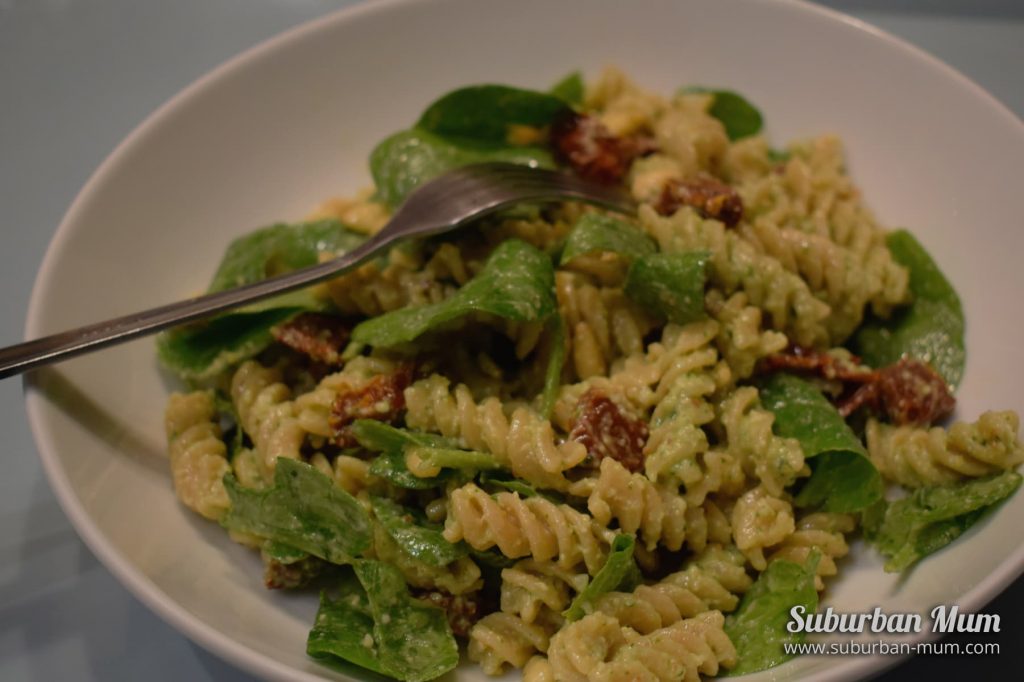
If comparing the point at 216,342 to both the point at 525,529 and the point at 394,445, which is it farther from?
the point at 525,529

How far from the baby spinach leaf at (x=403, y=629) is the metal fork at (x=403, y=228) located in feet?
2.39

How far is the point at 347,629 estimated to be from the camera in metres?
1.93

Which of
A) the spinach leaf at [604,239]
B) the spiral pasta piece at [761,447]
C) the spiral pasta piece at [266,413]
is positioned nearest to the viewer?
the spiral pasta piece at [761,447]

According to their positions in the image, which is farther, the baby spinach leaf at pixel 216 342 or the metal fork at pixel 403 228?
the baby spinach leaf at pixel 216 342

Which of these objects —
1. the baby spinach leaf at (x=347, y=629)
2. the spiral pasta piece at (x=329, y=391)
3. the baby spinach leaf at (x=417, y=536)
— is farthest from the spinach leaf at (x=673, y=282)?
the baby spinach leaf at (x=347, y=629)

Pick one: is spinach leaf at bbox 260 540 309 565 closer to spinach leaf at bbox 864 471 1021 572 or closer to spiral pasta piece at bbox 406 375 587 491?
spiral pasta piece at bbox 406 375 587 491

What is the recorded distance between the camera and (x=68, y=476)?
203 centimetres

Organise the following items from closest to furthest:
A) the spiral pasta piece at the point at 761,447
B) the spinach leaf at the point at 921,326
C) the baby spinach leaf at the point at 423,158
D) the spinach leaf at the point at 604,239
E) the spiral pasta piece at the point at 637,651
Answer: the spiral pasta piece at the point at 637,651 → the spiral pasta piece at the point at 761,447 → the spinach leaf at the point at 604,239 → the spinach leaf at the point at 921,326 → the baby spinach leaf at the point at 423,158

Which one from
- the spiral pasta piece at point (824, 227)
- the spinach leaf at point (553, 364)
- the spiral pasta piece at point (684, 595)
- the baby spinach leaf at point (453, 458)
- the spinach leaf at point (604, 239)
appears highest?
the spiral pasta piece at point (824, 227)

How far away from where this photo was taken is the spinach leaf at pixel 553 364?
7.33 ft

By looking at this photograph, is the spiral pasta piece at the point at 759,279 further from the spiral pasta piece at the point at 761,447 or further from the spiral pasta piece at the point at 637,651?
the spiral pasta piece at the point at 637,651

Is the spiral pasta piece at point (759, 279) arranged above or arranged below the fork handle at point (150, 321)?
above

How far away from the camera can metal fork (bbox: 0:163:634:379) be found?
202cm

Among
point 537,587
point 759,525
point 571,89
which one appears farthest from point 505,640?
point 571,89
